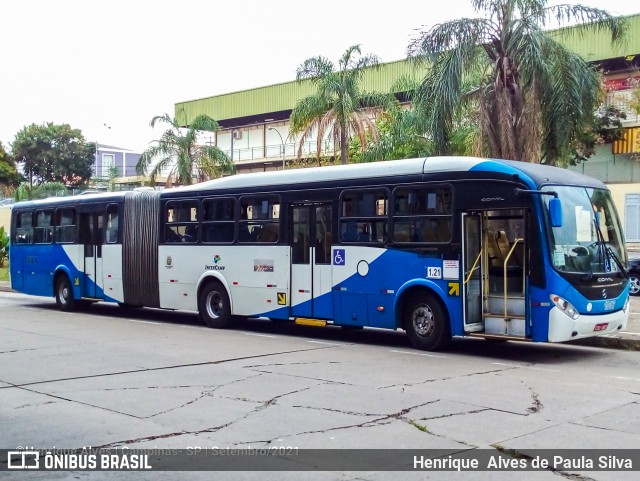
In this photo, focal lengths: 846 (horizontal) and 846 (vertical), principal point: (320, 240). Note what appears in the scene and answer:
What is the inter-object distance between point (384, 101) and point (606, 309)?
16.7 m

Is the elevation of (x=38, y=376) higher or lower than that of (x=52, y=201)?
lower

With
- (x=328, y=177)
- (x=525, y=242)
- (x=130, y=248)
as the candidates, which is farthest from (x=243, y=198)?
(x=525, y=242)

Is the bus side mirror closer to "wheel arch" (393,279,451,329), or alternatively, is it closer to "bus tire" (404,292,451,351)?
"wheel arch" (393,279,451,329)

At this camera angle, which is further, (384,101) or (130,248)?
(384,101)

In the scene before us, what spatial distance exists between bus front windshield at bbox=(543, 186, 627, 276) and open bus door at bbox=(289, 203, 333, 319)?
4381 millimetres

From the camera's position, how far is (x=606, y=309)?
13047mm

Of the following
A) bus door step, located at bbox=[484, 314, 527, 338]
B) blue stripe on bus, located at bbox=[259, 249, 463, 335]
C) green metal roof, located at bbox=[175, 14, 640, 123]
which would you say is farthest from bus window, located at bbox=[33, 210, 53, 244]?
green metal roof, located at bbox=[175, 14, 640, 123]

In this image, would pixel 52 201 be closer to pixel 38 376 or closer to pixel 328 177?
pixel 328 177

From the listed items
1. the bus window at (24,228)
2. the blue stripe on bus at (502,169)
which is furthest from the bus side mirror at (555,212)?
the bus window at (24,228)

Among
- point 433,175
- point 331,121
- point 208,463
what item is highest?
point 331,121

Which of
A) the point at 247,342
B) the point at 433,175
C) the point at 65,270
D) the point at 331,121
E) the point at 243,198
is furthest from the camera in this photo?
the point at 331,121

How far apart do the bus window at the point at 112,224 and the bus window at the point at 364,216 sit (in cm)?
803

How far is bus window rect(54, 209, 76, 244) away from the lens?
882 inches

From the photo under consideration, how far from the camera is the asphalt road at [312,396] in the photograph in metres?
7.80
